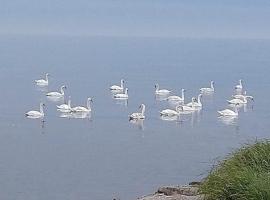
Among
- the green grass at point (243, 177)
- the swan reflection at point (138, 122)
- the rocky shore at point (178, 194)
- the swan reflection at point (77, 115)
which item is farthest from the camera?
the swan reflection at point (77, 115)

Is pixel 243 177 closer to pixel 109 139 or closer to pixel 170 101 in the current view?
pixel 109 139

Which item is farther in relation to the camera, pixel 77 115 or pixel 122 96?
pixel 122 96

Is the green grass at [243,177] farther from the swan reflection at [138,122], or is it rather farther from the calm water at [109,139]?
the swan reflection at [138,122]

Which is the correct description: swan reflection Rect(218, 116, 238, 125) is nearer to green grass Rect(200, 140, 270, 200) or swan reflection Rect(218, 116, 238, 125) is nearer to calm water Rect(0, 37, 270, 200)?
calm water Rect(0, 37, 270, 200)

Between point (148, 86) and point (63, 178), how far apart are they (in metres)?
24.4

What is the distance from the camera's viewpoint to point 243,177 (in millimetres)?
7391

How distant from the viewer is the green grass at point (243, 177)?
23.7 ft

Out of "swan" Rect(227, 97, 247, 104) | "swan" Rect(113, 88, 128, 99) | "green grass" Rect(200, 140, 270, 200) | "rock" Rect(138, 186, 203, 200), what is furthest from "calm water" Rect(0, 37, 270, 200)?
"green grass" Rect(200, 140, 270, 200)

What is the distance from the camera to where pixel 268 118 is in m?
29.0


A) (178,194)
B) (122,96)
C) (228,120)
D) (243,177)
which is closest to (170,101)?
(122,96)

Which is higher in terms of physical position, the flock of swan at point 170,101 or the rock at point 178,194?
the flock of swan at point 170,101

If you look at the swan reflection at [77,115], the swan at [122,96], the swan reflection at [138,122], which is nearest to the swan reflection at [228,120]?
the swan reflection at [138,122]

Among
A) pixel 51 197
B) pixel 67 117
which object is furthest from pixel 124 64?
pixel 51 197

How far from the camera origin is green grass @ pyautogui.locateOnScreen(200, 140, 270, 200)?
721 cm
